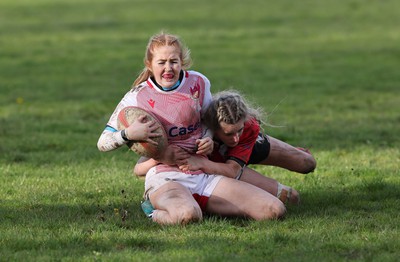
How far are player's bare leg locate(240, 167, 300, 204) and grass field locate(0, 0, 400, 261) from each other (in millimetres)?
130

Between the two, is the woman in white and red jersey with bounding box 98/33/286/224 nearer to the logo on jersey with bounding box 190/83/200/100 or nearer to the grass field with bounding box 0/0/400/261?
the logo on jersey with bounding box 190/83/200/100

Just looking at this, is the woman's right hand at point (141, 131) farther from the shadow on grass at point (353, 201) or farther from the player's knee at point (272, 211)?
the shadow on grass at point (353, 201)

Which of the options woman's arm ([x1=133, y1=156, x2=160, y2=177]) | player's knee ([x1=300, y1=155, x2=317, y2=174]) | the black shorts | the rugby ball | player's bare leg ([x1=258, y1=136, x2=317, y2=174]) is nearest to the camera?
the rugby ball

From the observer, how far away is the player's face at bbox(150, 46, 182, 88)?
7.35 meters

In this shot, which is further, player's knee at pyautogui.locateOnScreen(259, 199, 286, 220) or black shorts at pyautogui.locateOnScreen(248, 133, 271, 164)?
black shorts at pyautogui.locateOnScreen(248, 133, 271, 164)

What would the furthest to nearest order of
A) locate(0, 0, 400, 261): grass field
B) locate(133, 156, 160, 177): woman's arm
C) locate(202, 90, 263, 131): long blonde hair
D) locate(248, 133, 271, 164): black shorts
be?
1. locate(248, 133, 271, 164): black shorts
2. locate(133, 156, 160, 177): woman's arm
3. locate(202, 90, 263, 131): long blonde hair
4. locate(0, 0, 400, 261): grass field

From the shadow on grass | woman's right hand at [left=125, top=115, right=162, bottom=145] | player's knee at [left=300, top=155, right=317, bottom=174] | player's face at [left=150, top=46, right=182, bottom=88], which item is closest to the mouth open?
player's face at [left=150, top=46, right=182, bottom=88]

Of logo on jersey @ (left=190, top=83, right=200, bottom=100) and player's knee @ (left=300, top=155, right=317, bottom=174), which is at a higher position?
logo on jersey @ (left=190, top=83, right=200, bottom=100)

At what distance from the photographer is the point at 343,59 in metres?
20.3

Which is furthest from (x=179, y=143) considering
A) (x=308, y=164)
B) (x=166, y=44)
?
(x=308, y=164)

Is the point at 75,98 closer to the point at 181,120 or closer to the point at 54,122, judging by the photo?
the point at 54,122

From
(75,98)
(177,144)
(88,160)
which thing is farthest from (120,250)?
(75,98)

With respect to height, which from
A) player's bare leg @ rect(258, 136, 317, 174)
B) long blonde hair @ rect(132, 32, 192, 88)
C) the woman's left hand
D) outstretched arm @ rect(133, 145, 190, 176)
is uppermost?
long blonde hair @ rect(132, 32, 192, 88)

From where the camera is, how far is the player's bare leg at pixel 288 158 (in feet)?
26.8
